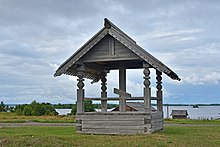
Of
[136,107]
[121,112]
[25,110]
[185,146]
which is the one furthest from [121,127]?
[25,110]

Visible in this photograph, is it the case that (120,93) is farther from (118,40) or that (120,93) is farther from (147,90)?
(118,40)

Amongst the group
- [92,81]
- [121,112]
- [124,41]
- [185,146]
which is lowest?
[185,146]

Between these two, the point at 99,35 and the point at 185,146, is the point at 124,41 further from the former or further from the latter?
the point at 185,146

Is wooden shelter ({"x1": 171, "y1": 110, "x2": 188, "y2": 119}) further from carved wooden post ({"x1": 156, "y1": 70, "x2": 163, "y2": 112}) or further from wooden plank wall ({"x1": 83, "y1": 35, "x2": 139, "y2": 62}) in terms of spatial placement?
wooden plank wall ({"x1": 83, "y1": 35, "x2": 139, "y2": 62})

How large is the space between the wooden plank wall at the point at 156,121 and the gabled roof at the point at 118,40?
6.93ft

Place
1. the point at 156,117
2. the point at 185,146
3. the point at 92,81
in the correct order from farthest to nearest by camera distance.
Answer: the point at 92,81, the point at 156,117, the point at 185,146

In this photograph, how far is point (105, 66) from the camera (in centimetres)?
2122

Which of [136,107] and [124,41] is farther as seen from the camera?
[136,107]

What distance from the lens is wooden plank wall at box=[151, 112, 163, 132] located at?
17406mm

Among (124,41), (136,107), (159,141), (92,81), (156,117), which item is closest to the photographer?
(159,141)

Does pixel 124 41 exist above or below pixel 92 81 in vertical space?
above

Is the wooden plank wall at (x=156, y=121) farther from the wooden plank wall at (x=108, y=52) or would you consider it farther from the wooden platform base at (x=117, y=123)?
the wooden plank wall at (x=108, y=52)

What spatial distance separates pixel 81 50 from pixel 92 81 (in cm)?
463

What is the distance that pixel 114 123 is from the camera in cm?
1741
